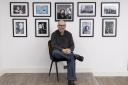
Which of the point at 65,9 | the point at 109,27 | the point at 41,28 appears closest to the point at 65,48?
the point at 41,28

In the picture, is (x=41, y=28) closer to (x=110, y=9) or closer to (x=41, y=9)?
(x=41, y=9)

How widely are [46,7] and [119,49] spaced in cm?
208

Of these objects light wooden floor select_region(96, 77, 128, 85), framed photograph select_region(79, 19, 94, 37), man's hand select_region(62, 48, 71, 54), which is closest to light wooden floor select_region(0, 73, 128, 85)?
light wooden floor select_region(96, 77, 128, 85)

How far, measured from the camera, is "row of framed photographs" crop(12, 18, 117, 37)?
5707mm

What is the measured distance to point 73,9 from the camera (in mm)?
5680

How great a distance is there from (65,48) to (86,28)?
A: 84 centimetres

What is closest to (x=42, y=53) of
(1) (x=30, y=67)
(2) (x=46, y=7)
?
(1) (x=30, y=67)

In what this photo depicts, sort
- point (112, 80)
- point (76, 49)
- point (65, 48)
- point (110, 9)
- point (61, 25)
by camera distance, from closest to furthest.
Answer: point (61, 25), point (65, 48), point (112, 80), point (110, 9), point (76, 49)

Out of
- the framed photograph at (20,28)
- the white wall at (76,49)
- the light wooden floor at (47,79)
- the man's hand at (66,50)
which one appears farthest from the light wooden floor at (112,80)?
the framed photograph at (20,28)

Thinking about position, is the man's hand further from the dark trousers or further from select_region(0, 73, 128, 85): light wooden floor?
select_region(0, 73, 128, 85): light wooden floor

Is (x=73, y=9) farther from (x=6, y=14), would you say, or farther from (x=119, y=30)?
(x=6, y=14)

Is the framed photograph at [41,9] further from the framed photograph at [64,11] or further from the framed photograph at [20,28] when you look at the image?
the framed photograph at [20,28]

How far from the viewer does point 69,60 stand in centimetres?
A: 474

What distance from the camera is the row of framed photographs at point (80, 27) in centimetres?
571
